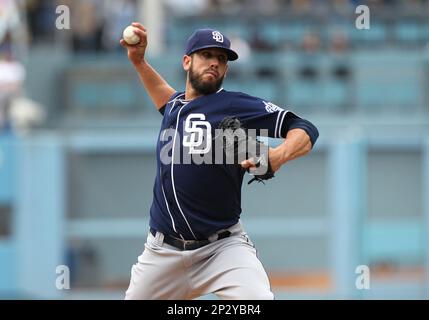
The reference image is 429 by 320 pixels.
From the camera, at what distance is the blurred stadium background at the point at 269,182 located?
12.1 metres

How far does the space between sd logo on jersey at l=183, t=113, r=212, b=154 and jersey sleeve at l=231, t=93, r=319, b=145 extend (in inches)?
6.8

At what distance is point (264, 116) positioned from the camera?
16.6ft

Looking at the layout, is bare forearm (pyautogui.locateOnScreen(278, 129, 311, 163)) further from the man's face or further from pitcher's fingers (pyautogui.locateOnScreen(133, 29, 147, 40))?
pitcher's fingers (pyautogui.locateOnScreen(133, 29, 147, 40))

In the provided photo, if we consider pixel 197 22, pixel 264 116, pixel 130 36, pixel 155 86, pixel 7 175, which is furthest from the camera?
pixel 197 22

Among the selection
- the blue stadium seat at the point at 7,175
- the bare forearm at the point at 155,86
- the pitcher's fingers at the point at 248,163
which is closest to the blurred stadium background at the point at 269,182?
the blue stadium seat at the point at 7,175

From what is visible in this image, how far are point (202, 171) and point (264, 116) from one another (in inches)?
17.3

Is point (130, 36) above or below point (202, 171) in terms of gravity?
above

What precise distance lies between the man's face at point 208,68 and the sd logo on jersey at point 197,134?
0.16 metres

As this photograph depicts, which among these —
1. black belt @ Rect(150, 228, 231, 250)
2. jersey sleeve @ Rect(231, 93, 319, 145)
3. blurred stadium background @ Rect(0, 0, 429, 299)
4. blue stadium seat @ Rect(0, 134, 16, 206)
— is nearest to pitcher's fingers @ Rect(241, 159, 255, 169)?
jersey sleeve @ Rect(231, 93, 319, 145)

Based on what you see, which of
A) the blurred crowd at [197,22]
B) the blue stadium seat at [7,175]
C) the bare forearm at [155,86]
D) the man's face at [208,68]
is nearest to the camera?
the man's face at [208,68]

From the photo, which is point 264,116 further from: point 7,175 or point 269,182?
point 7,175

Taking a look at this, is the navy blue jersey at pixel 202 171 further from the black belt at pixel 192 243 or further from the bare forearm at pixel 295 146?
the bare forearm at pixel 295 146


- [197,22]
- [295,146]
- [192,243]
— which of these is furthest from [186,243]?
[197,22]
